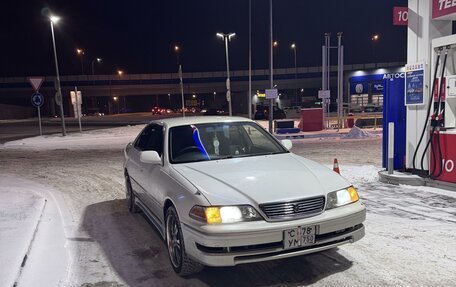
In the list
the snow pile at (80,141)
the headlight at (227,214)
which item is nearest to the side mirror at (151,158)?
the headlight at (227,214)

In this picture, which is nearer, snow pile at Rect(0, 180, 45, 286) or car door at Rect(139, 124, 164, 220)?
snow pile at Rect(0, 180, 45, 286)

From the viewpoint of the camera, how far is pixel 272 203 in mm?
3770

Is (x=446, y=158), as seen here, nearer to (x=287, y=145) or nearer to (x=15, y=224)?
(x=287, y=145)

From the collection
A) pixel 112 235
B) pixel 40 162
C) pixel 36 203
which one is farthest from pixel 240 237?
pixel 40 162

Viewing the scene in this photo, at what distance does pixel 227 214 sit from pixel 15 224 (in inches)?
150

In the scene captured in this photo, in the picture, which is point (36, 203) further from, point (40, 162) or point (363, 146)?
point (363, 146)

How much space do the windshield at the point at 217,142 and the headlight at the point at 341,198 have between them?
51.7 inches

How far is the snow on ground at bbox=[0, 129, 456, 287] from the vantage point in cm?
413

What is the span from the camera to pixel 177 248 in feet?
14.2

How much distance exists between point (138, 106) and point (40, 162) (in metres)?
86.1

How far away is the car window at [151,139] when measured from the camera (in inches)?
215

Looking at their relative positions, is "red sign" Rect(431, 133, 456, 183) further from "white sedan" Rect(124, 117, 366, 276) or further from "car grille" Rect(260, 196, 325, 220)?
"car grille" Rect(260, 196, 325, 220)

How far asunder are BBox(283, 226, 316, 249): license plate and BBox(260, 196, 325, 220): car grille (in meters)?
0.12

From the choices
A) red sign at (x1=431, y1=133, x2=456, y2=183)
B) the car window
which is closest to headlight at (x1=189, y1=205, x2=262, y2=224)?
the car window
